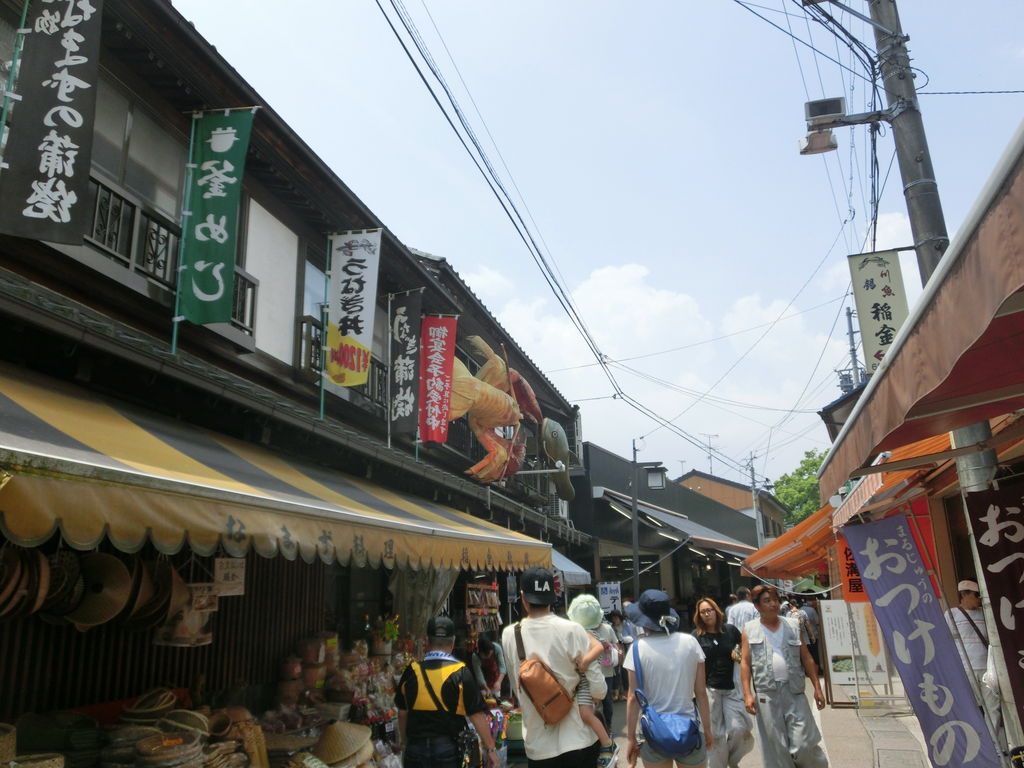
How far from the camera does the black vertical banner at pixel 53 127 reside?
594cm

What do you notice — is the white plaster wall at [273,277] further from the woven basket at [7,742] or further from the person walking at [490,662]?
the woven basket at [7,742]

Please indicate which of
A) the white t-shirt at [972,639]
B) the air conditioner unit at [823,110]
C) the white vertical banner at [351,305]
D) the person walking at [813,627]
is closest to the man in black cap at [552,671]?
the white t-shirt at [972,639]

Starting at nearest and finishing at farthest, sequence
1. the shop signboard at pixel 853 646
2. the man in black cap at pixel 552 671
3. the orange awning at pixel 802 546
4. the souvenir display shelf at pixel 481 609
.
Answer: the man in black cap at pixel 552 671
the shop signboard at pixel 853 646
the souvenir display shelf at pixel 481 609
the orange awning at pixel 802 546

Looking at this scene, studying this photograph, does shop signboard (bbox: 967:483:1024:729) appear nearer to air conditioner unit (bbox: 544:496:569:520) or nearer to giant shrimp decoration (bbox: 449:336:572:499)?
giant shrimp decoration (bbox: 449:336:572:499)

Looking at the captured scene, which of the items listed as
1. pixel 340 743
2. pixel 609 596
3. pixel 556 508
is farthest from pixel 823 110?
pixel 556 508

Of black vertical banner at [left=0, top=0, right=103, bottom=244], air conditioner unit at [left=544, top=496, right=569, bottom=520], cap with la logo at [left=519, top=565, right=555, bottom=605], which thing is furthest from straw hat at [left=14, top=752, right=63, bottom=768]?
air conditioner unit at [left=544, top=496, right=569, bottom=520]

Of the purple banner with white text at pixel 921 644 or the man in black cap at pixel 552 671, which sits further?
the man in black cap at pixel 552 671

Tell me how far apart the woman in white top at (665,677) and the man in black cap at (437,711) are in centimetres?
116

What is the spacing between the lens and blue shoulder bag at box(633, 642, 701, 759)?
17.6 ft

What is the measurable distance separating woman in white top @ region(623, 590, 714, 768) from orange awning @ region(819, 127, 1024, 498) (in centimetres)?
169

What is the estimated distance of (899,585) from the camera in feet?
17.1

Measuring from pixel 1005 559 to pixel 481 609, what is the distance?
11285 millimetres

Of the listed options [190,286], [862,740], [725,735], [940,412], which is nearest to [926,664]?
[940,412]

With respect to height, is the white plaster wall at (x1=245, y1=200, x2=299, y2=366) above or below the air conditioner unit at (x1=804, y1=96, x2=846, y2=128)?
below
